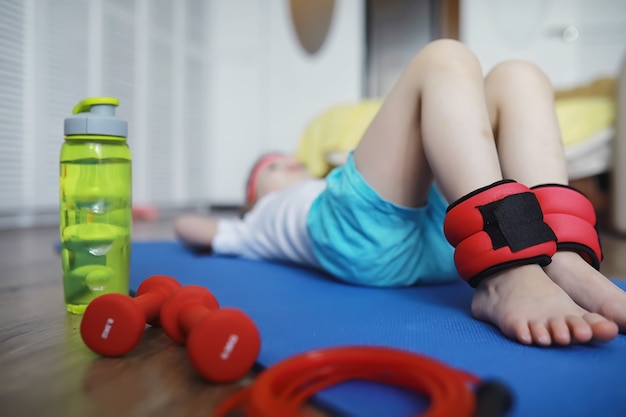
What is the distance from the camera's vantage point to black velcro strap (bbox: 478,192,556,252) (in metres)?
0.56

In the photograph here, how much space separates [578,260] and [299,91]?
9.97 ft

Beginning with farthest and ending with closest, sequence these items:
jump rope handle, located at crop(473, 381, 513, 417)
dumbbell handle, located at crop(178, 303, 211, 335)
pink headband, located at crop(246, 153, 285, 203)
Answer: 1. pink headband, located at crop(246, 153, 285, 203)
2. dumbbell handle, located at crop(178, 303, 211, 335)
3. jump rope handle, located at crop(473, 381, 513, 417)

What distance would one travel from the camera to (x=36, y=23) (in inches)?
82.1

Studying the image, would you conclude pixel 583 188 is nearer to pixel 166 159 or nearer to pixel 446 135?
pixel 446 135

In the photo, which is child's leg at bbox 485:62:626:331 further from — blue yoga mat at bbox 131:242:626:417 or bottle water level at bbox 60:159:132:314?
bottle water level at bbox 60:159:132:314

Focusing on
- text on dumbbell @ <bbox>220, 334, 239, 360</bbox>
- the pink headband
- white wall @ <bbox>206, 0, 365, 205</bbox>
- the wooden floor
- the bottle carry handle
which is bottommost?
the wooden floor

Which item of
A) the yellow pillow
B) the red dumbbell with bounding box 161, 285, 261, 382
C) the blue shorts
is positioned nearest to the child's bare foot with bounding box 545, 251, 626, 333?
the blue shorts

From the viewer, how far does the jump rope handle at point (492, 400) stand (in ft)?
1.07

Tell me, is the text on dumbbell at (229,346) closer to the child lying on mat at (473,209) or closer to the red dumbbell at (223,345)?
the red dumbbell at (223,345)

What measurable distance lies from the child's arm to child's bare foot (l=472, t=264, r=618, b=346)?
0.80 meters

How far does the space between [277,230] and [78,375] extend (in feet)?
2.04

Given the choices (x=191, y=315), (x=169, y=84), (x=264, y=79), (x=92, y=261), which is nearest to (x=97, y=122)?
(x=92, y=261)

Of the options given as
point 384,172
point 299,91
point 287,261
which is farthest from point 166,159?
point 384,172

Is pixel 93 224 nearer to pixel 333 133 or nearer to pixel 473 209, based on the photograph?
pixel 473 209
